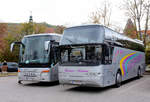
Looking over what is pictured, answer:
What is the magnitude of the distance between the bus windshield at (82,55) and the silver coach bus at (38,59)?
1655 millimetres

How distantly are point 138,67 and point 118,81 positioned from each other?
6241 mm

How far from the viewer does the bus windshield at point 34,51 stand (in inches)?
520

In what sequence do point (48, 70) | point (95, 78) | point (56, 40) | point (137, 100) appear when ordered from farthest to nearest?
point (56, 40)
point (48, 70)
point (95, 78)
point (137, 100)

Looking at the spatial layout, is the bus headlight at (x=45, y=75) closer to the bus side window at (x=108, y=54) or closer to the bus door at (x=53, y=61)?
the bus door at (x=53, y=61)

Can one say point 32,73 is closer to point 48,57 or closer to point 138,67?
point 48,57

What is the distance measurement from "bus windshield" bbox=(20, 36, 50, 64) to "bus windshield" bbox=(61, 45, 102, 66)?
1.91 metres

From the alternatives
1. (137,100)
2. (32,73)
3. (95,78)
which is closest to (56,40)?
(32,73)

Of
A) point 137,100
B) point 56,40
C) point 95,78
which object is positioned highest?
point 56,40

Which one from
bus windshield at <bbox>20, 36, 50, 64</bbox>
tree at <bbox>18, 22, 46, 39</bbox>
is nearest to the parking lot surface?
bus windshield at <bbox>20, 36, 50, 64</bbox>

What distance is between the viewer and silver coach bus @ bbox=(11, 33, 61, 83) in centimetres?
1313

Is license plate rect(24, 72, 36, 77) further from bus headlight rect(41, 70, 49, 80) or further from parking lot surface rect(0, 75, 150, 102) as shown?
parking lot surface rect(0, 75, 150, 102)

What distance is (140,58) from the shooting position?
63.3ft

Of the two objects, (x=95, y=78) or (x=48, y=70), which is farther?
(x=48, y=70)

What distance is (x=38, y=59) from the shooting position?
524 inches
